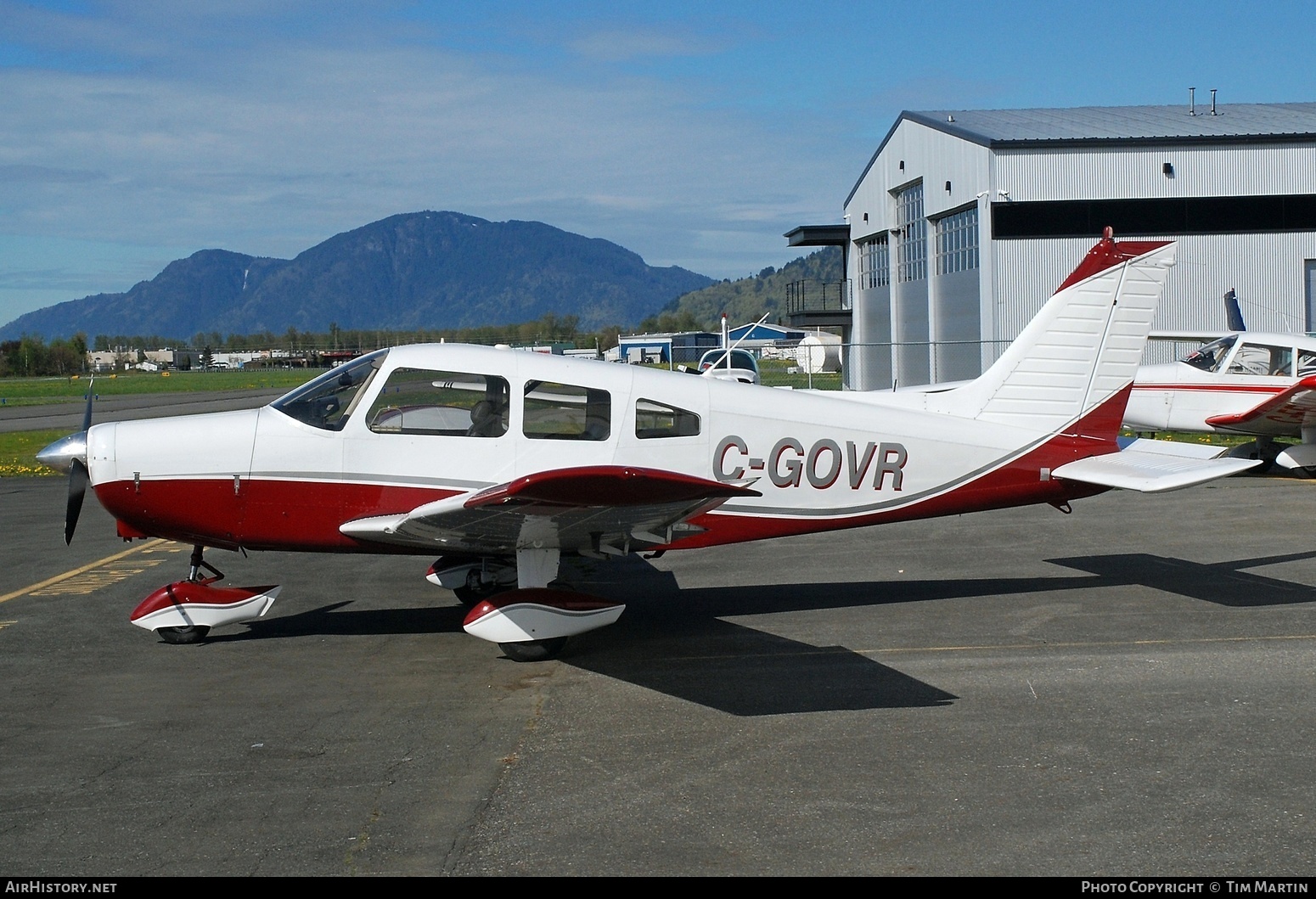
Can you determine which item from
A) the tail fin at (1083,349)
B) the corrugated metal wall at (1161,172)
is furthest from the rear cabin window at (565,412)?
the corrugated metal wall at (1161,172)

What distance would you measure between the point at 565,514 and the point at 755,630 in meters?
2.16

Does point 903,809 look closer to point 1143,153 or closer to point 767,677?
point 767,677

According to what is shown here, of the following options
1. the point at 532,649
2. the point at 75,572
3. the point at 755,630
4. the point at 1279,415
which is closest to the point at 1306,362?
the point at 1279,415

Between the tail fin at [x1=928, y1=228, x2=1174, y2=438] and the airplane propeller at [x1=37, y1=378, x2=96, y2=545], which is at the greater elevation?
the tail fin at [x1=928, y1=228, x2=1174, y2=438]

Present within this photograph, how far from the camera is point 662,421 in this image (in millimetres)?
8008

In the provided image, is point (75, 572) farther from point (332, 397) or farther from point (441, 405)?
point (441, 405)

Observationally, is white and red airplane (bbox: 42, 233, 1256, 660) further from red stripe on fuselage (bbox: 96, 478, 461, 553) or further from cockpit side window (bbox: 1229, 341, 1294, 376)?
cockpit side window (bbox: 1229, 341, 1294, 376)

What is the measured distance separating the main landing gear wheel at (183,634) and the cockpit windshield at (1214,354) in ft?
49.7

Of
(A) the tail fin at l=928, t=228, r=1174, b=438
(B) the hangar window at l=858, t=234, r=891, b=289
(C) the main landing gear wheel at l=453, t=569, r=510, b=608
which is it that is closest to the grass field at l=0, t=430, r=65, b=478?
(C) the main landing gear wheel at l=453, t=569, r=510, b=608

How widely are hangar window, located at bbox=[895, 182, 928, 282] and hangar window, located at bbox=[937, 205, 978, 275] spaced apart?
1113mm

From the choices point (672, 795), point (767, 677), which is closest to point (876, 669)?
point (767, 677)

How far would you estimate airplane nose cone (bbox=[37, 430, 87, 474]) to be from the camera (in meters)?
7.55

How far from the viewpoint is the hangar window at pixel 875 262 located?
4153 centimetres

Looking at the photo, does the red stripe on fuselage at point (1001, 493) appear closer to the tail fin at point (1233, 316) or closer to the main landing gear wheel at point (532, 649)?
the main landing gear wheel at point (532, 649)
